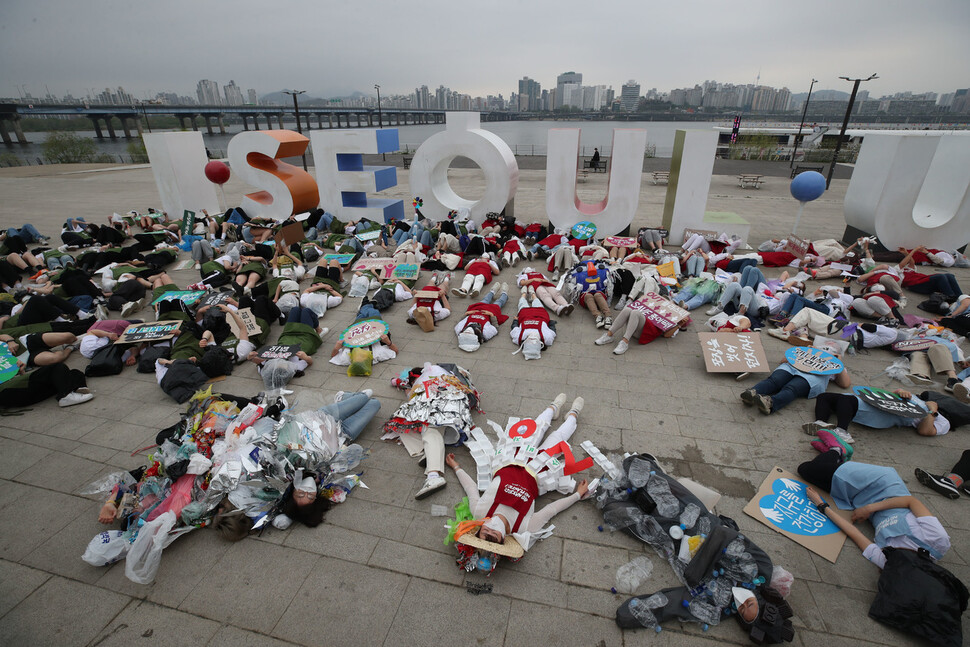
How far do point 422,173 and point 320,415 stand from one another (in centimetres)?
922

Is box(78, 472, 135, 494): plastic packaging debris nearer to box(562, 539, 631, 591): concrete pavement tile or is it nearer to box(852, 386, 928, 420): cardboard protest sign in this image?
box(562, 539, 631, 591): concrete pavement tile

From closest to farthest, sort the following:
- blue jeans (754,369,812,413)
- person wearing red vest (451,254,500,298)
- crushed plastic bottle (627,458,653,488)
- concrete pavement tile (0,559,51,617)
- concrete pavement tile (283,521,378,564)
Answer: concrete pavement tile (0,559,51,617) < concrete pavement tile (283,521,378,564) < crushed plastic bottle (627,458,653,488) < blue jeans (754,369,812,413) < person wearing red vest (451,254,500,298)

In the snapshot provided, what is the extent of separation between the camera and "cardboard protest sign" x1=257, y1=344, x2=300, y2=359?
6359mm

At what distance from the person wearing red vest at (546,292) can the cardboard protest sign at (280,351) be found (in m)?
4.16

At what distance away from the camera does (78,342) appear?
7.26 meters

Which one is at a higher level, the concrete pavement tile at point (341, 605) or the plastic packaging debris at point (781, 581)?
the plastic packaging debris at point (781, 581)

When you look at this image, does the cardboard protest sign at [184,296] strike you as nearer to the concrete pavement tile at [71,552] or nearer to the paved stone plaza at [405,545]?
the paved stone plaza at [405,545]

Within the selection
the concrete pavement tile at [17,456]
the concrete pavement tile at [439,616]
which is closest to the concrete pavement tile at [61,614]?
the concrete pavement tile at [17,456]

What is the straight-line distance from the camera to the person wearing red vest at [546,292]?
7.88m

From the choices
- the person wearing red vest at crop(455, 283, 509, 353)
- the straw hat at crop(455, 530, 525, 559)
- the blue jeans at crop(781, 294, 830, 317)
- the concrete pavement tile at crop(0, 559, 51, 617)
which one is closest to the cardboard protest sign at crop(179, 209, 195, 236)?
the person wearing red vest at crop(455, 283, 509, 353)

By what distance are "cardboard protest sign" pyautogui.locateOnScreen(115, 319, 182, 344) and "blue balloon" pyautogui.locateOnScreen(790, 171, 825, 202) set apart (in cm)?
1214

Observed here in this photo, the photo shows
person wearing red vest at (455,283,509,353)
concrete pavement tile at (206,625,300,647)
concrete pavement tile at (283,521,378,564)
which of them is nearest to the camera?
concrete pavement tile at (206,625,300,647)

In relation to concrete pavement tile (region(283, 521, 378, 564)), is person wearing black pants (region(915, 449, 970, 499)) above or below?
above

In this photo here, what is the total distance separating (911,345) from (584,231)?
6.29 m
